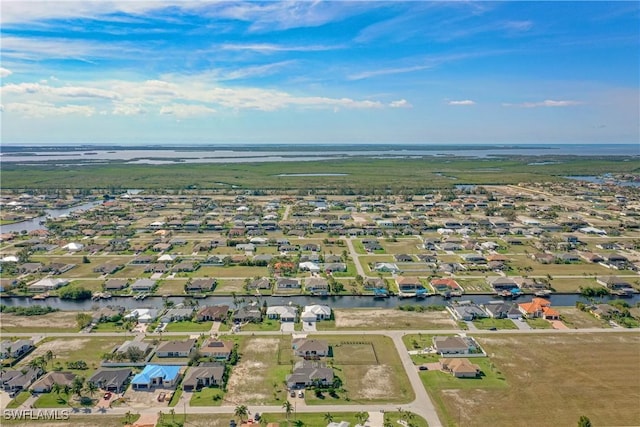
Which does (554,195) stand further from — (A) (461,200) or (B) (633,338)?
(B) (633,338)

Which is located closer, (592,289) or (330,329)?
(330,329)

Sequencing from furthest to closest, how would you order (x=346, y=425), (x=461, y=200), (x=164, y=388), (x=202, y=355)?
(x=461, y=200)
(x=202, y=355)
(x=164, y=388)
(x=346, y=425)

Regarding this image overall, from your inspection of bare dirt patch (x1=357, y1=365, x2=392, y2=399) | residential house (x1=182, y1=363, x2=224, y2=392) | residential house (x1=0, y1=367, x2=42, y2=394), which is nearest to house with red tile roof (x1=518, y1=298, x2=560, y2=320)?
bare dirt patch (x1=357, y1=365, x2=392, y2=399)

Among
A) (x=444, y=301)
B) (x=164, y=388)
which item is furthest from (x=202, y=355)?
(x=444, y=301)

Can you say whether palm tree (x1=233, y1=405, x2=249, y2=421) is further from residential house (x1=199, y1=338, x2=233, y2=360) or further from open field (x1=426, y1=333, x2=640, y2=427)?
open field (x1=426, y1=333, x2=640, y2=427)

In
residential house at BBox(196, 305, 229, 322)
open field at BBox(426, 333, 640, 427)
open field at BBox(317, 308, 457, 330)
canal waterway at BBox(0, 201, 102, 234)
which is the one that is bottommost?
open field at BBox(426, 333, 640, 427)

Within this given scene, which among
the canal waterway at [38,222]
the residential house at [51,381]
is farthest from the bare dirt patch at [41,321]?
the canal waterway at [38,222]

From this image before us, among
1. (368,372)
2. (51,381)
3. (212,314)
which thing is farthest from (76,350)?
(368,372)
